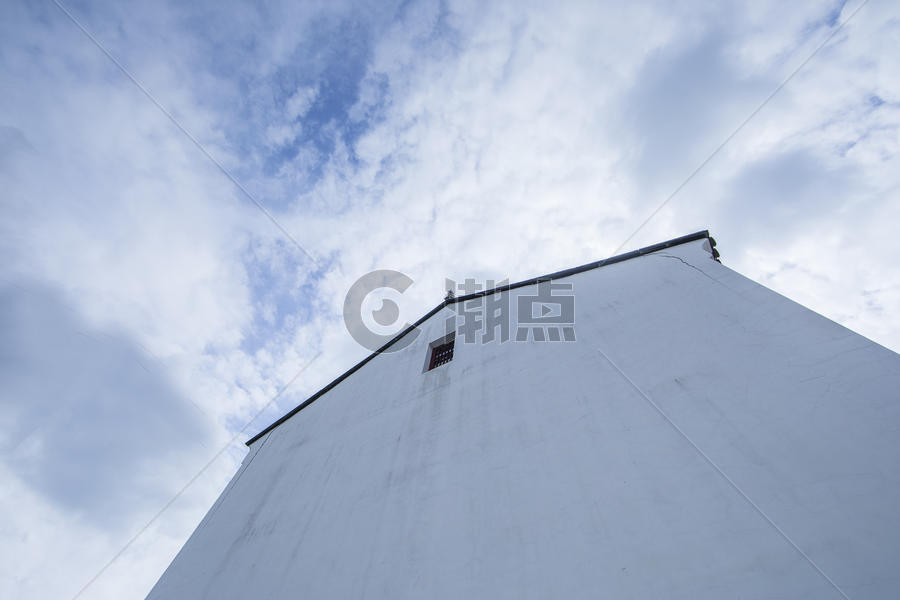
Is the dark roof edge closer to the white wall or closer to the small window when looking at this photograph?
the white wall

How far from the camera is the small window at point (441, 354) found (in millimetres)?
7631

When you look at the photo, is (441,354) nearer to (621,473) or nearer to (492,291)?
(492,291)

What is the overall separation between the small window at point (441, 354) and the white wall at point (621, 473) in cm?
49

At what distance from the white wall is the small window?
19.4 inches

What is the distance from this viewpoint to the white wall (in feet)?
9.25

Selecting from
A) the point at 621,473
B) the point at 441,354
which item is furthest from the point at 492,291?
the point at 621,473

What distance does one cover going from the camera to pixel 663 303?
5.23 m

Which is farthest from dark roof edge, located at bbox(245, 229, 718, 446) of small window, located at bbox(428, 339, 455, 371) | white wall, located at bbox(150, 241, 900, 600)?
small window, located at bbox(428, 339, 455, 371)

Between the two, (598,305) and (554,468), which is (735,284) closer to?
(598,305)

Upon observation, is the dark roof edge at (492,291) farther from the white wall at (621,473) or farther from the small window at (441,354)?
the small window at (441,354)

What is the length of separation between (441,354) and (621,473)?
4628mm

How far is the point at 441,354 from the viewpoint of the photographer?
26.1 feet

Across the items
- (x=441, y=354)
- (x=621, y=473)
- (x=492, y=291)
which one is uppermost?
(x=492, y=291)

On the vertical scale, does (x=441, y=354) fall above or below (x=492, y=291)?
below
